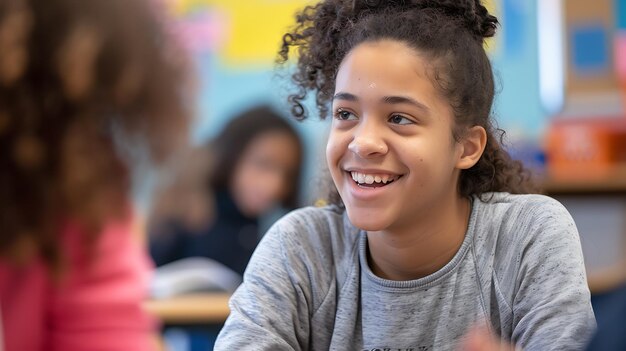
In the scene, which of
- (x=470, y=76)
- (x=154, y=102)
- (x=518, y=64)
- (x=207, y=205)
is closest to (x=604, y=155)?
(x=518, y=64)

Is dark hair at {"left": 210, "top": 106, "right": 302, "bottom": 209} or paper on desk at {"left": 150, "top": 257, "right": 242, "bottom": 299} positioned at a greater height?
dark hair at {"left": 210, "top": 106, "right": 302, "bottom": 209}

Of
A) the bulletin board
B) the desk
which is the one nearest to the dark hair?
the desk

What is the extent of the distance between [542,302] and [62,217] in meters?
0.76

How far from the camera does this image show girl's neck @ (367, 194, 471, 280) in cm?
153

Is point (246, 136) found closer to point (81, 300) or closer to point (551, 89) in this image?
point (551, 89)

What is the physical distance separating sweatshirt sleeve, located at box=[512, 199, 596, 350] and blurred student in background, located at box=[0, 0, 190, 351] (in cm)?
62

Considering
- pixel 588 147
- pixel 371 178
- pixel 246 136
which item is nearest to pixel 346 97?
pixel 371 178

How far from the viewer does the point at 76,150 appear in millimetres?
1009

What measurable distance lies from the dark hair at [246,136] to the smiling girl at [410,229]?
2592 millimetres

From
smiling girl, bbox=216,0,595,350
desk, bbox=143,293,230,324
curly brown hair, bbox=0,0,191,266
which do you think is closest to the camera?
curly brown hair, bbox=0,0,191,266

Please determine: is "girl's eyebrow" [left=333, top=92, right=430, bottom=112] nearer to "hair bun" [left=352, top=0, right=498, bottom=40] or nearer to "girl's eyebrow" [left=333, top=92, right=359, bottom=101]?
"girl's eyebrow" [left=333, top=92, right=359, bottom=101]

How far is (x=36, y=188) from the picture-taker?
1.01 m

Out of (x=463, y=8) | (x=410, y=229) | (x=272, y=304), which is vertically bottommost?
(x=272, y=304)

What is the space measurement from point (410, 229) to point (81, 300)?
2.04 ft
